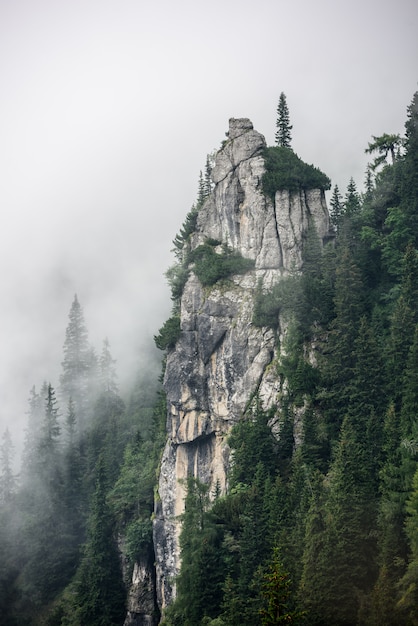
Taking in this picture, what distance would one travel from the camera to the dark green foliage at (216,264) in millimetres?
66750

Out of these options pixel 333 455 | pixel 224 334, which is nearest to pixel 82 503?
pixel 224 334

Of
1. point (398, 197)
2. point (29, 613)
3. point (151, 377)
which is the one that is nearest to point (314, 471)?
point (398, 197)

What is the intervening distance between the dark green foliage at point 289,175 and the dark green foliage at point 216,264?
642cm

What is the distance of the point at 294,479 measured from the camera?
169 ft

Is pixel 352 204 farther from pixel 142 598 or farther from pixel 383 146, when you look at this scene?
pixel 142 598

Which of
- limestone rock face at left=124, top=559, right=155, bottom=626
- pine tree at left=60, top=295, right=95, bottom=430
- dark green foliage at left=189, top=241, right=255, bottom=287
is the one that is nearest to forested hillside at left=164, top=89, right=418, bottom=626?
dark green foliage at left=189, top=241, right=255, bottom=287

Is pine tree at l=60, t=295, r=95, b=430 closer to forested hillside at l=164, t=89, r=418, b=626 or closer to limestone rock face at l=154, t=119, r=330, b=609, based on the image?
limestone rock face at l=154, t=119, r=330, b=609

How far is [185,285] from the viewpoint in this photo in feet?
234

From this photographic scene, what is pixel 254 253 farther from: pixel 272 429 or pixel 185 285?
pixel 272 429

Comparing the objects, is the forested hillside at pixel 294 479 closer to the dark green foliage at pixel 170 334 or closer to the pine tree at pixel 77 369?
the dark green foliage at pixel 170 334

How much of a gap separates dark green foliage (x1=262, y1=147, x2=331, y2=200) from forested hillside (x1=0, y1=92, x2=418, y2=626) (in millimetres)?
141

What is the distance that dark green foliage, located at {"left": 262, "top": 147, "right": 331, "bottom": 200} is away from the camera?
6644 cm

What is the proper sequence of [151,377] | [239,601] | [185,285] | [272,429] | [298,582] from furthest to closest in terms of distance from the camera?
[151,377], [185,285], [272,429], [239,601], [298,582]

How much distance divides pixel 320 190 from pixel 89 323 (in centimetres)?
8252
